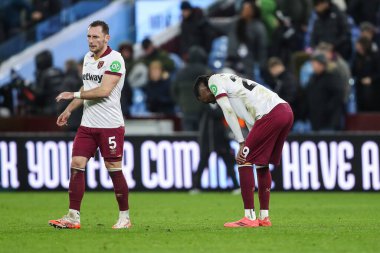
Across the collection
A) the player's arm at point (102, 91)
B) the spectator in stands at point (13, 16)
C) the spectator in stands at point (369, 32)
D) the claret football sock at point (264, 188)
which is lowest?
the claret football sock at point (264, 188)

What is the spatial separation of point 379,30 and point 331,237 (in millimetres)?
12423

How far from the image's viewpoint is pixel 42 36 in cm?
2753

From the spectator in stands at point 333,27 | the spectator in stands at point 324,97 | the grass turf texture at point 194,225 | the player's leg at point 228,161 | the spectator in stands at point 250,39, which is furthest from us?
the spectator in stands at point 250,39

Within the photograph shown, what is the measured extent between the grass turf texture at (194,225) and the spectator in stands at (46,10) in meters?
8.49

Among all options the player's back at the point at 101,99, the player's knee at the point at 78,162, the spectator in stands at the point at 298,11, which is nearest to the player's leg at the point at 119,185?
the player's knee at the point at 78,162

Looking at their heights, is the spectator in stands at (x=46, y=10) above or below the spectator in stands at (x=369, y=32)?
above

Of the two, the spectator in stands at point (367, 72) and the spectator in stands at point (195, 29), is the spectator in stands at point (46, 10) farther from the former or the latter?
the spectator in stands at point (367, 72)

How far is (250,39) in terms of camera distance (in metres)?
23.4

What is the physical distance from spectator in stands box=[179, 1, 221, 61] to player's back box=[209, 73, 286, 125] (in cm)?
1094

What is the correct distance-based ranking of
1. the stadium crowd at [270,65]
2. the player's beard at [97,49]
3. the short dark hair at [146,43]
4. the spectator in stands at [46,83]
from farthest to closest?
the short dark hair at [146,43] < the spectator in stands at [46,83] < the stadium crowd at [270,65] < the player's beard at [97,49]

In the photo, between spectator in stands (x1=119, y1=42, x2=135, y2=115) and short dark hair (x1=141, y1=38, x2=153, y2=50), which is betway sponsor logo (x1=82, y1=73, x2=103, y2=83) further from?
short dark hair (x1=141, y1=38, x2=153, y2=50)

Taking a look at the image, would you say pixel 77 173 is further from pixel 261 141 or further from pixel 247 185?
pixel 261 141

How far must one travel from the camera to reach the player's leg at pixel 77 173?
1320 centimetres

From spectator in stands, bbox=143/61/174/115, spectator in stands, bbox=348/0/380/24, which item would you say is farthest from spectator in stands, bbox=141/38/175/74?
spectator in stands, bbox=348/0/380/24
